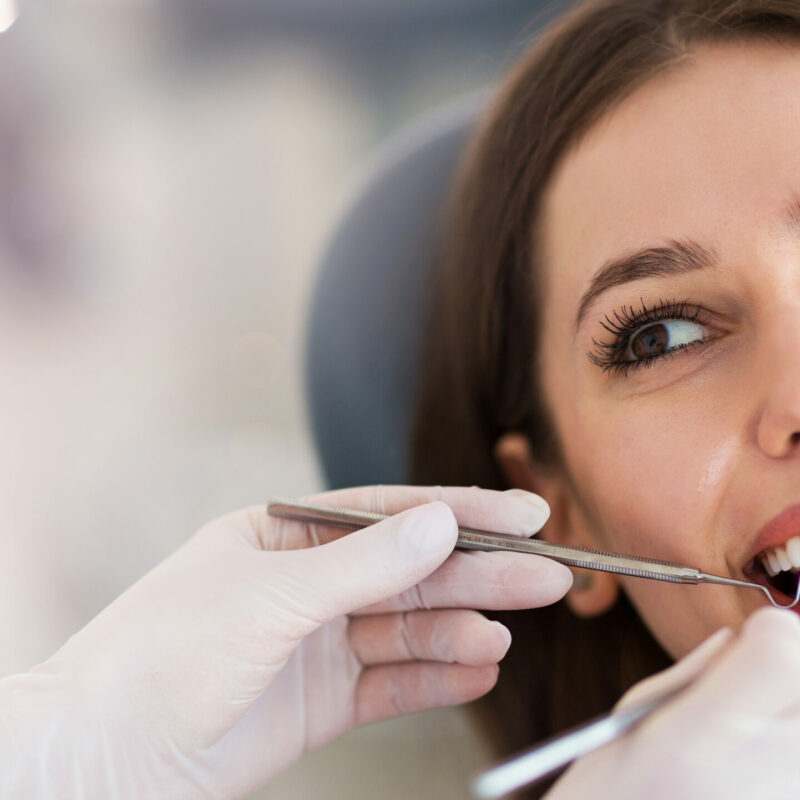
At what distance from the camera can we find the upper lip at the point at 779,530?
30.8 inches

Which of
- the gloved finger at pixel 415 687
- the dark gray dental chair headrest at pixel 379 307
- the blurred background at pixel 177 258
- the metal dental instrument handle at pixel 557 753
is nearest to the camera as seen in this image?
the metal dental instrument handle at pixel 557 753

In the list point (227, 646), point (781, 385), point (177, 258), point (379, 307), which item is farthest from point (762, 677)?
point (177, 258)

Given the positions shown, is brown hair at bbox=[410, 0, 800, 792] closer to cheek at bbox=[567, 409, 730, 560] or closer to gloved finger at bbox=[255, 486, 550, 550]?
cheek at bbox=[567, 409, 730, 560]

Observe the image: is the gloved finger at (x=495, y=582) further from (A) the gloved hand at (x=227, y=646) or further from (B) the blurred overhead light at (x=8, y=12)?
(B) the blurred overhead light at (x=8, y=12)

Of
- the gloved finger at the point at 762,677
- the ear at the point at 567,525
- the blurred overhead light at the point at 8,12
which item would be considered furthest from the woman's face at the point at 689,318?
the blurred overhead light at the point at 8,12

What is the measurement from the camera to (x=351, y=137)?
2.71 meters

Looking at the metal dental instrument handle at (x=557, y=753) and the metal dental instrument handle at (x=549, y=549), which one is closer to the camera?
the metal dental instrument handle at (x=557, y=753)

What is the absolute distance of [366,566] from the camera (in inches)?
33.0

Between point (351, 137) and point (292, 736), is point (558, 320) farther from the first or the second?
point (351, 137)

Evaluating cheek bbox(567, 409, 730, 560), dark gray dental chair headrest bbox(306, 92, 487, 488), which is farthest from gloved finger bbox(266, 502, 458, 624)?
dark gray dental chair headrest bbox(306, 92, 487, 488)

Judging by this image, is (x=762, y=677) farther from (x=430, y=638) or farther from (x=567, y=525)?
(x=567, y=525)

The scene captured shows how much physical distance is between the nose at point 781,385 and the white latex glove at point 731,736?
0.21m

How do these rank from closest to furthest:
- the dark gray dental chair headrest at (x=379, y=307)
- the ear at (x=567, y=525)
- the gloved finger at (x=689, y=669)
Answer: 1. the gloved finger at (x=689, y=669)
2. the ear at (x=567, y=525)
3. the dark gray dental chair headrest at (x=379, y=307)

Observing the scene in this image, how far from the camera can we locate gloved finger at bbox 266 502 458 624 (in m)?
0.83
